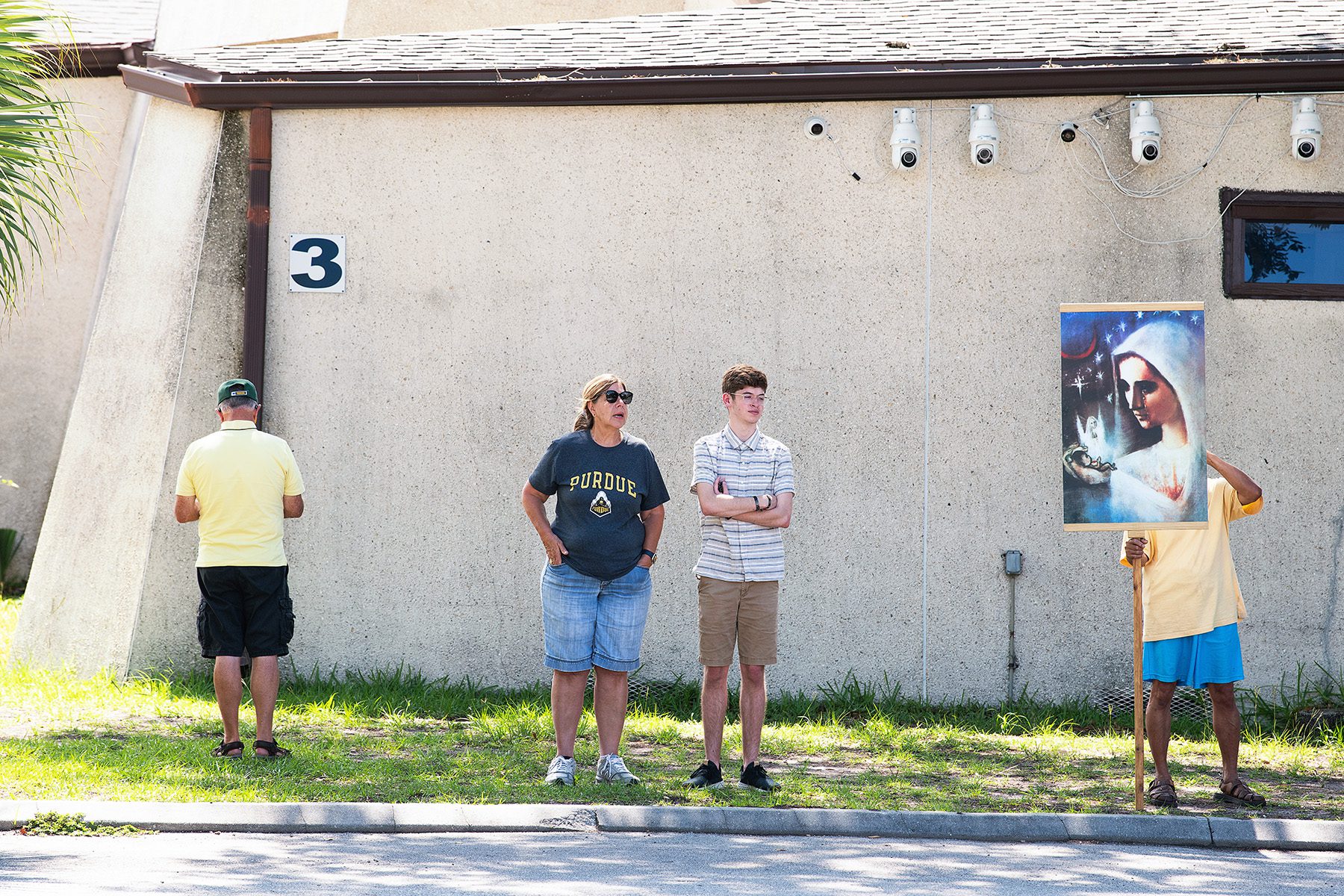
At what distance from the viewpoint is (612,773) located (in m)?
6.27

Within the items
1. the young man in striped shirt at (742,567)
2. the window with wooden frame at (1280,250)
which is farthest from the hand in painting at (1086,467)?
the window with wooden frame at (1280,250)

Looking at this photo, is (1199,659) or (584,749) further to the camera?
(584,749)

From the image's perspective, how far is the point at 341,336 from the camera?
28.6 ft

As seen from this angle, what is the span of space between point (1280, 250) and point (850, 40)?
3.13 metres

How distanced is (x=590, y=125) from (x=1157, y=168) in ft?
11.9

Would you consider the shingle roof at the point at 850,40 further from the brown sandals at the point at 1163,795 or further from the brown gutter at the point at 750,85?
the brown sandals at the point at 1163,795

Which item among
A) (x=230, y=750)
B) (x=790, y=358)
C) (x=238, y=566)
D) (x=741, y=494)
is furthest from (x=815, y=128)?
(x=230, y=750)

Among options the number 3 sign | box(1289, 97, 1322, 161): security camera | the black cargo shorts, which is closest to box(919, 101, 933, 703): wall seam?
box(1289, 97, 1322, 161): security camera

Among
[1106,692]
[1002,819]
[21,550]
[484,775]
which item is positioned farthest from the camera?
[21,550]

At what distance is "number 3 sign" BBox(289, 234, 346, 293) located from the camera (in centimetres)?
869

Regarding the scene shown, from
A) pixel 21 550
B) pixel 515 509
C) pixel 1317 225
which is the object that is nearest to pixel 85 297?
pixel 21 550

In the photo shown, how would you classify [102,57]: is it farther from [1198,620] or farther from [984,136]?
[1198,620]

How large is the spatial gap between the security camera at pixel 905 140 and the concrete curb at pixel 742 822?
4.27 m

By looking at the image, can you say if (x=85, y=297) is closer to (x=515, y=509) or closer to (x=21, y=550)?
(x=21, y=550)
